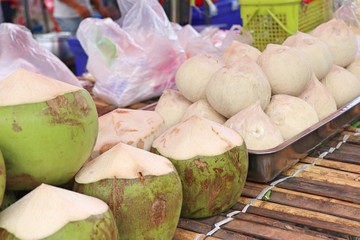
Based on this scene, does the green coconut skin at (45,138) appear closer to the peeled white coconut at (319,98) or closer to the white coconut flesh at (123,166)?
the white coconut flesh at (123,166)

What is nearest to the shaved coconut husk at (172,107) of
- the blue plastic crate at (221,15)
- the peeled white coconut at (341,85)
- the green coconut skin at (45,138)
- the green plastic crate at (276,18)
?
the peeled white coconut at (341,85)

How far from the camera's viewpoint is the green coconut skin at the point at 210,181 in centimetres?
89

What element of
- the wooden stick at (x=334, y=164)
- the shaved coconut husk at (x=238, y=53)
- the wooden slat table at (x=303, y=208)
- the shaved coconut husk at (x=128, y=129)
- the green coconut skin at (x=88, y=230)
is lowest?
the wooden stick at (x=334, y=164)

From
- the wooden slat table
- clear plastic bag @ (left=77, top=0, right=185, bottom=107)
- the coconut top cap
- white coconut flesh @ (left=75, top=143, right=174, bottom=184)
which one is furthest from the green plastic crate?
white coconut flesh @ (left=75, top=143, right=174, bottom=184)

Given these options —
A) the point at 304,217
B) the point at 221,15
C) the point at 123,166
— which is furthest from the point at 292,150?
the point at 221,15

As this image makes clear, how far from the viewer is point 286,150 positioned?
3.52ft

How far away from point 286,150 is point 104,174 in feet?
1.48

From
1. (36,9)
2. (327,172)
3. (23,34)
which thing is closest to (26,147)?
(327,172)

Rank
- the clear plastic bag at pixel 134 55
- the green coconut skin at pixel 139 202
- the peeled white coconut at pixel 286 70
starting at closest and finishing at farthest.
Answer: the green coconut skin at pixel 139 202 < the peeled white coconut at pixel 286 70 < the clear plastic bag at pixel 134 55

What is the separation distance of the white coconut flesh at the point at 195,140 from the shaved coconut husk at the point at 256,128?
108 millimetres

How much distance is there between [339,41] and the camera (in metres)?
1.45

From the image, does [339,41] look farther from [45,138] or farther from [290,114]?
[45,138]

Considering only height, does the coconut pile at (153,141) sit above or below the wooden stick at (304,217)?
above

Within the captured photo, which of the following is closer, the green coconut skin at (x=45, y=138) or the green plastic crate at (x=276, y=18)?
the green coconut skin at (x=45, y=138)
